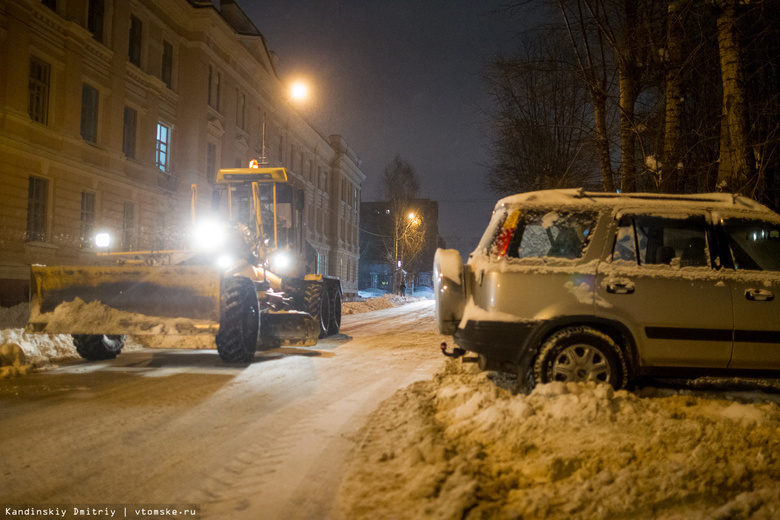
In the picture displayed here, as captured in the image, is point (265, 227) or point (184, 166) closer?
point (265, 227)

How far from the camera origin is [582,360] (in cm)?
478

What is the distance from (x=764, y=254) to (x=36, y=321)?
883 centimetres

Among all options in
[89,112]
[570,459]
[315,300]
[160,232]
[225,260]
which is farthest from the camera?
[160,232]

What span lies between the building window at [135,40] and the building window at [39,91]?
535cm

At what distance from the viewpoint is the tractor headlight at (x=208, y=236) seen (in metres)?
9.59

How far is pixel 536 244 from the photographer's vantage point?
4.98 meters

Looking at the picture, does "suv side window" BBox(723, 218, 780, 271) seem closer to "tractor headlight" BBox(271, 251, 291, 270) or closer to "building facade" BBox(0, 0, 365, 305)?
"tractor headlight" BBox(271, 251, 291, 270)

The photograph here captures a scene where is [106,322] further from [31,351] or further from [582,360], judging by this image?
[582,360]

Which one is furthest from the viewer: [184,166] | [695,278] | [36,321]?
[184,166]

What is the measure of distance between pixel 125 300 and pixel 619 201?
6.48m

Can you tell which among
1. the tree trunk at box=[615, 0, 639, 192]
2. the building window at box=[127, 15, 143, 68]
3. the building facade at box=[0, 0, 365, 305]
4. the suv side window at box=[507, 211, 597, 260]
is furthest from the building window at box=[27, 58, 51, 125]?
the suv side window at box=[507, 211, 597, 260]

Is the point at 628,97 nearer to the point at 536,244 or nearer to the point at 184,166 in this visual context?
the point at 536,244

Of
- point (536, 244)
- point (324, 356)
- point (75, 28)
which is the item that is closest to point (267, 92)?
point (75, 28)

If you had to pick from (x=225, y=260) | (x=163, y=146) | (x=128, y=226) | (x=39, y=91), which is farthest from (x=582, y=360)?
(x=163, y=146)
